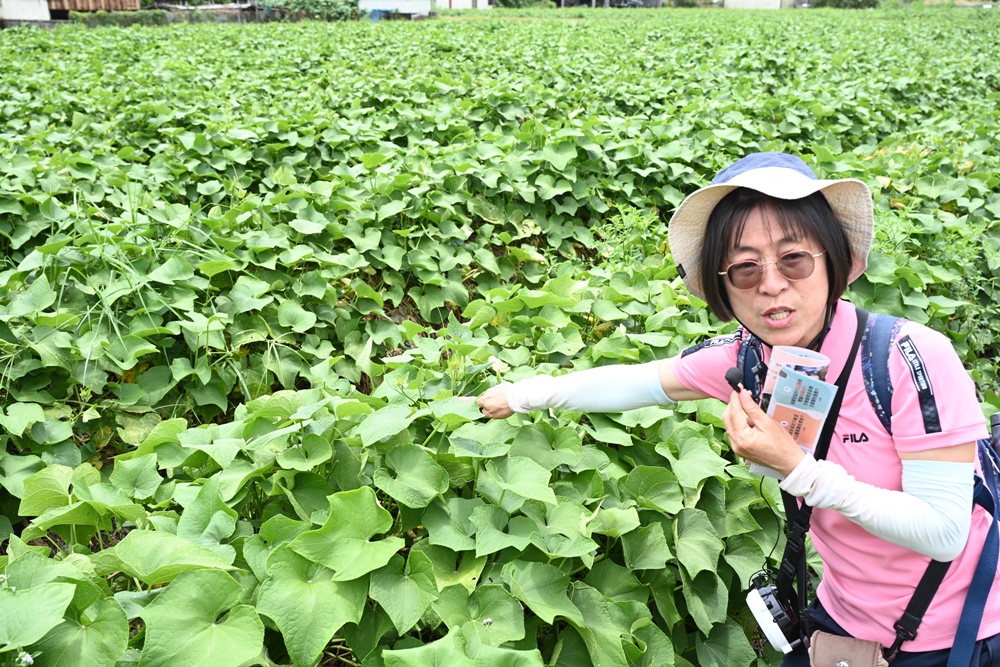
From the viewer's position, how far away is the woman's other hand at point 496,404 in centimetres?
197

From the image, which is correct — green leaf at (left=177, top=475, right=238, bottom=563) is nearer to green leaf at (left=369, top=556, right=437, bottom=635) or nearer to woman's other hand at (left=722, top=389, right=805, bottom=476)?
green leaf at (left=369, top=556, right=437, bottom=635)

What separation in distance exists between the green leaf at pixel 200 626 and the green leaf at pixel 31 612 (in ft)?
0.43

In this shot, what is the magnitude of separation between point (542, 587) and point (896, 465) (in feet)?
2.45

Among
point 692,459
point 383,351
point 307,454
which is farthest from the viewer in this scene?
point 383,351

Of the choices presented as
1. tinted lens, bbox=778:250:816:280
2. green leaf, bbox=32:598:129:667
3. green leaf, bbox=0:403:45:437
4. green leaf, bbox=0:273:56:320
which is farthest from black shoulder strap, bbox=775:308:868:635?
green leaf, bbox=0:273:56:320

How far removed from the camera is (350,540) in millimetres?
1522

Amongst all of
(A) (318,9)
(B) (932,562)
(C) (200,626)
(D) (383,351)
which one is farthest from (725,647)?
(A) (318,9)

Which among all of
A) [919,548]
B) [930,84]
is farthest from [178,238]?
[930,84]

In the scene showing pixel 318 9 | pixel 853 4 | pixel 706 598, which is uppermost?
pixel 853 4

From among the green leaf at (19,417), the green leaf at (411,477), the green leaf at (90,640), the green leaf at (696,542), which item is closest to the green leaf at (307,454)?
the green leaf at (411,477)

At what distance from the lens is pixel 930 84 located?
29.0 ft

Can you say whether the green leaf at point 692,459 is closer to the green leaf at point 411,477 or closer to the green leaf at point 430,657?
the green leaf at point 411,477

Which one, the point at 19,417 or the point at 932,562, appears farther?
the point at 19,417

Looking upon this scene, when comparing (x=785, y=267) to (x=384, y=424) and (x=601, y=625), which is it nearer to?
(x=601, y=625)
